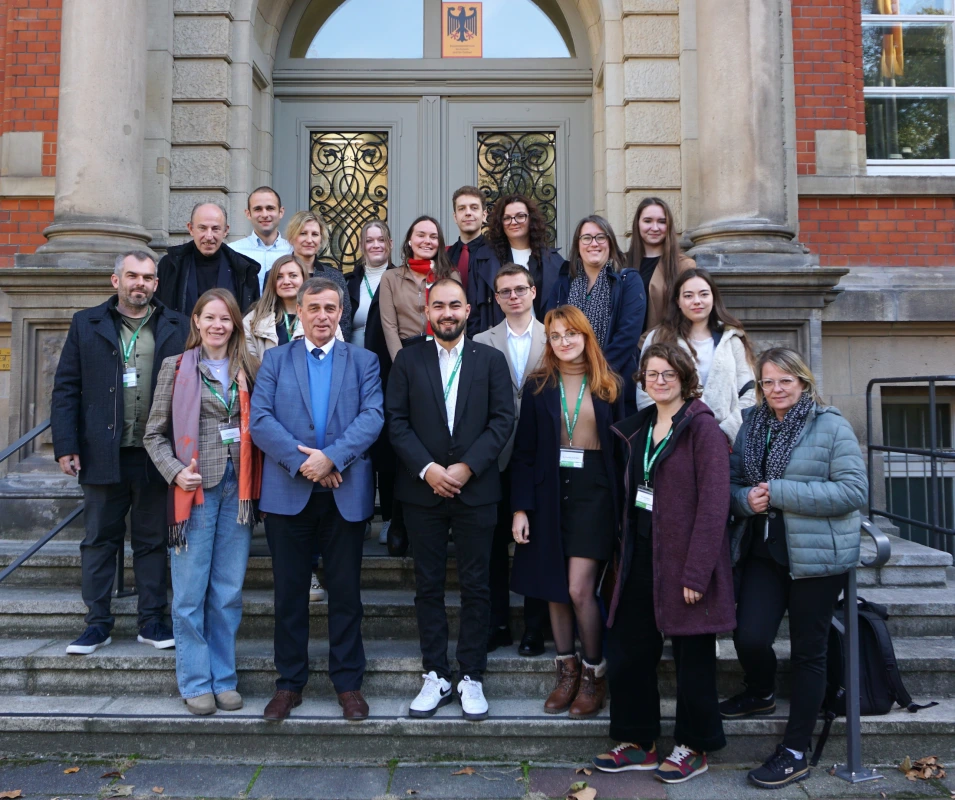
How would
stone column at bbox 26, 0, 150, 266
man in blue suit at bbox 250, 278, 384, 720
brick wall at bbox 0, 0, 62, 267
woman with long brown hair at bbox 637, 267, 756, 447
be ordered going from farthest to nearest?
brick wall at bbox 0, 0, 62, 267, stone column at bbox 26, 0, 150, 266, woman with long brown hair at bbox 637, 267, 756, 447, man in blue suit at bbox 250, 278, 384, 720

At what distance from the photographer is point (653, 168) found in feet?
22.1

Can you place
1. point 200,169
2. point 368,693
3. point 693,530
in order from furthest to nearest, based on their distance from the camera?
1. point 200,169
2. point 368,693
3. point 693,530

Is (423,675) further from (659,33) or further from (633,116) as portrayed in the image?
(659,33)

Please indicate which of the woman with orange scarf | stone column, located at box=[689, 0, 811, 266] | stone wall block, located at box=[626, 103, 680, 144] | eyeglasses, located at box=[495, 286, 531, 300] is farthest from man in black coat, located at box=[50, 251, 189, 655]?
stone wall block, located at box=[626, 103, 680, 144]

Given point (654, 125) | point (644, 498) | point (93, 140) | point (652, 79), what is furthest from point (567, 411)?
point (93, 140)

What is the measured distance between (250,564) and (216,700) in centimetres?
105

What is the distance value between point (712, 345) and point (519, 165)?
3.65 meters

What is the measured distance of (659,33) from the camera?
6.79 metres

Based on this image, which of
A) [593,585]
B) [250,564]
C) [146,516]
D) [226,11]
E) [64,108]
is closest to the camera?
[593,585]

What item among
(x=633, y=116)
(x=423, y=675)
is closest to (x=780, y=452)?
(x=423, y=675)

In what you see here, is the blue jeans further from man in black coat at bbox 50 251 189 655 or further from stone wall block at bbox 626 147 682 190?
stone wall block at bbox 626 147 682 190

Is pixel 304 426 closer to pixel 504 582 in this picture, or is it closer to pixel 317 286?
pixel 317 286

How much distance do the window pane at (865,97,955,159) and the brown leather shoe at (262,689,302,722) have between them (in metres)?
6.22

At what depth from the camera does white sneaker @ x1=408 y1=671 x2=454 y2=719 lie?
3871mm
